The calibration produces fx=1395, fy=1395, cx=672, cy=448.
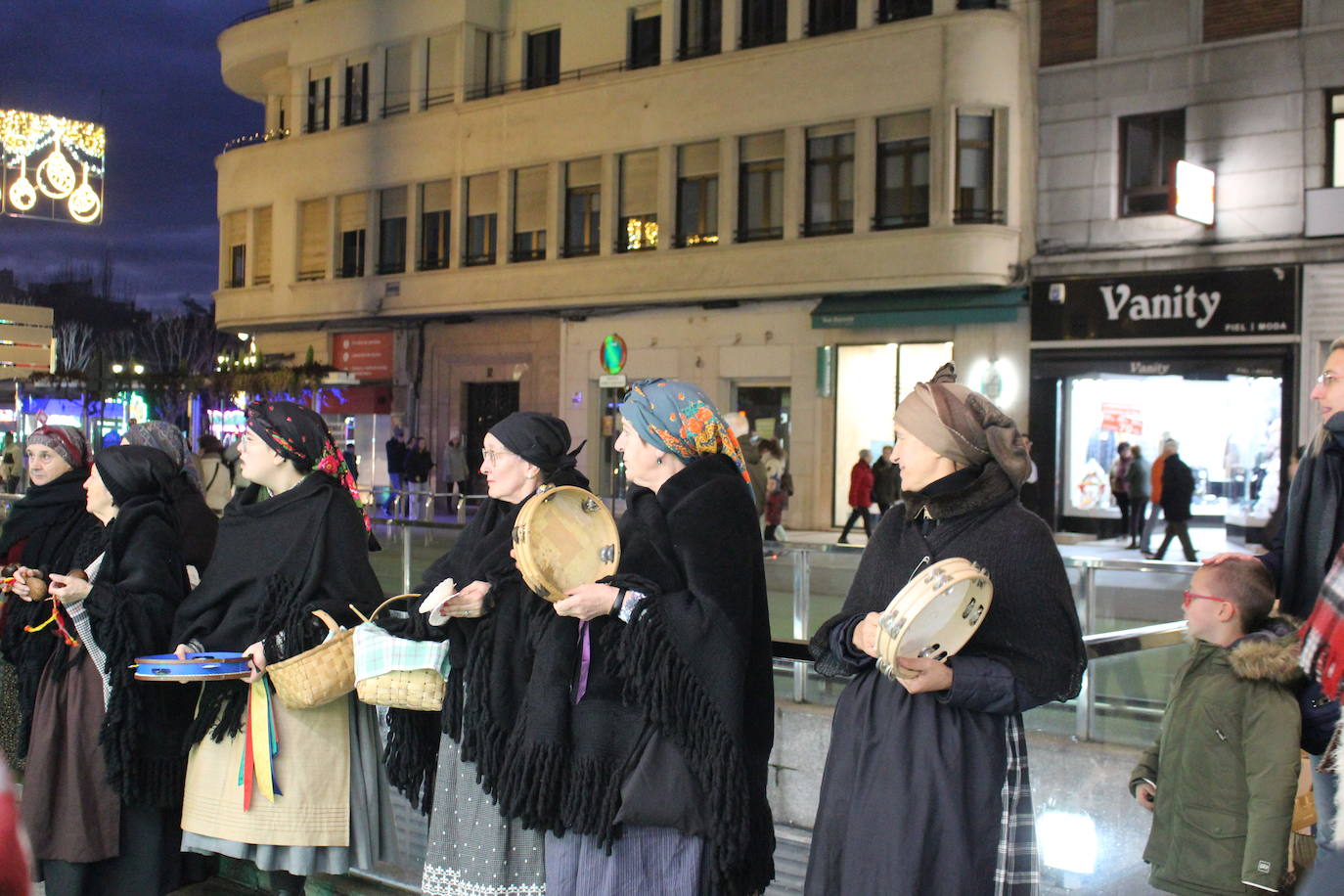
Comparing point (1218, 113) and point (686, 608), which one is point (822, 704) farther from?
point (1218, 113)

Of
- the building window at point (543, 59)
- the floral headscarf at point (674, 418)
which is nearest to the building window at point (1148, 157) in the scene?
the building window at point (543, 59)

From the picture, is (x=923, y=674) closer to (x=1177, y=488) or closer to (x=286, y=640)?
(x=286, y=640)

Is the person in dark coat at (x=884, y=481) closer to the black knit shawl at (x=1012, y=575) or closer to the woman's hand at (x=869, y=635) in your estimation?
the black knit shawl at (x=1012, y=575)

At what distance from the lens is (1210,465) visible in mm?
23109

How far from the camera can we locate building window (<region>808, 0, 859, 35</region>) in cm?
2583

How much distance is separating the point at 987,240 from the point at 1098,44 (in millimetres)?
3749

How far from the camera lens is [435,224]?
1273 inches

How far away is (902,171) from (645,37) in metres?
7.12

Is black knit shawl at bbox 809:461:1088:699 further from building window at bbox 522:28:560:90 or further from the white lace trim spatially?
building window at bbox 522:28:560:90

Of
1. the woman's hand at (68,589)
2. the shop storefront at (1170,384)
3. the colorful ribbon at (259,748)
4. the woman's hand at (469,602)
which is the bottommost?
the colorful ribbon at (259,748)

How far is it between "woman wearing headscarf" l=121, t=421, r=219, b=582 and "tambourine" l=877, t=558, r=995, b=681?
3399 mm

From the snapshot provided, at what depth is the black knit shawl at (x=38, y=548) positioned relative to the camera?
18.2ft

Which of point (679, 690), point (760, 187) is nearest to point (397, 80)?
point (760, 187)

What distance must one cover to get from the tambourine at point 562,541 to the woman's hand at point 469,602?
0.32m
